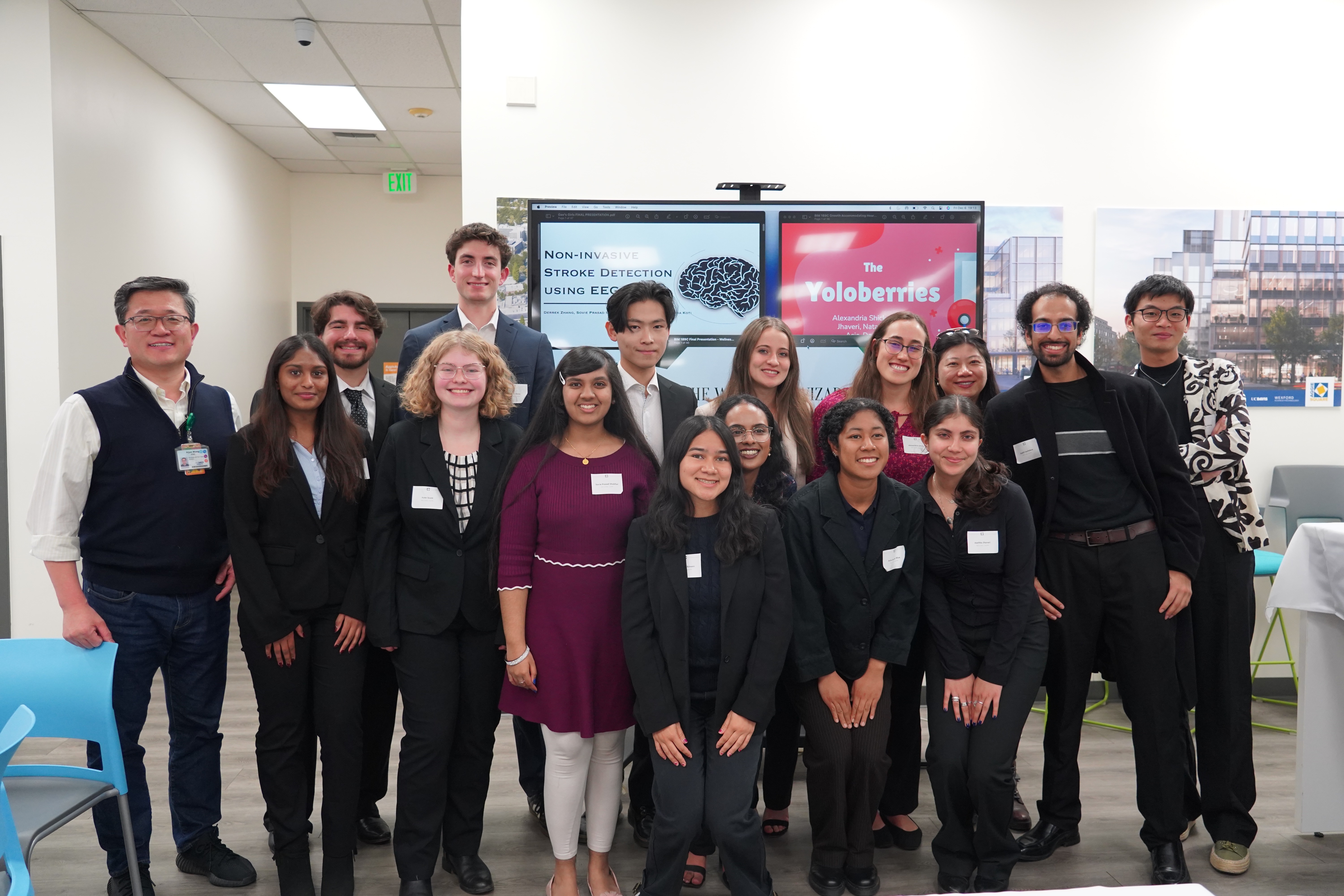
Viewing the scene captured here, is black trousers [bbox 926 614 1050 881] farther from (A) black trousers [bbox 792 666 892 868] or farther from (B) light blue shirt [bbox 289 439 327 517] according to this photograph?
(B) light blue shirt [bbox 289 439 327 517]

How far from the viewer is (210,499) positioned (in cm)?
256

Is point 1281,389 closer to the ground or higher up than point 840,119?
closer to the ground

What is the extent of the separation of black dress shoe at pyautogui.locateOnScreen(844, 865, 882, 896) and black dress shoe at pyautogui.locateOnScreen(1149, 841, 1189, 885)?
84 centimetres

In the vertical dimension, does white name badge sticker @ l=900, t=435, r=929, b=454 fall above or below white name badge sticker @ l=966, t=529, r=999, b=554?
above

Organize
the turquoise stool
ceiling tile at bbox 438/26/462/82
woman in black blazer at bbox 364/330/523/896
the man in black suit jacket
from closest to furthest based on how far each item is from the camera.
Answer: woman in black blazer at bbox 364/330/523/896 < the man in black suit jacket < the turquoise stool < ceiling tile at bbox 438/26/462/82

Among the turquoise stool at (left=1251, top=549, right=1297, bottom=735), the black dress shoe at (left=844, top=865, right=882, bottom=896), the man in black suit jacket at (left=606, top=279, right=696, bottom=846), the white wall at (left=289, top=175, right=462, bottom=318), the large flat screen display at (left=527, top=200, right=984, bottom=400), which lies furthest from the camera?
the white wall at (left=289, top=175, right=462, bottom=318)

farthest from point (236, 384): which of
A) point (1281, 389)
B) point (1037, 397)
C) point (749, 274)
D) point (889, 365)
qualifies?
point (1281, 389)

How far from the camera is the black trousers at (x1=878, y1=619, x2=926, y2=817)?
9.37 ft

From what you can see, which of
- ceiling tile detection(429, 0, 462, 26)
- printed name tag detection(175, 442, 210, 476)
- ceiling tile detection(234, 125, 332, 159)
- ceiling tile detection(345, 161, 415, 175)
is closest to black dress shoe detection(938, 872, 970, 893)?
printed name tag detection(175, 442, 210, 476)

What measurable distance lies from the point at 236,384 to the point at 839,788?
21.6 ft

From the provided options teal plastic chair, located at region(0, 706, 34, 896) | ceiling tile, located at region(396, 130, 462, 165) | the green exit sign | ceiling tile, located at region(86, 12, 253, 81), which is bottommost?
teal plastic chair, located at region(0, 706, 34, 896)

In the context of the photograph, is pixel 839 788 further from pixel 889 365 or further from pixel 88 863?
pixel 88 863

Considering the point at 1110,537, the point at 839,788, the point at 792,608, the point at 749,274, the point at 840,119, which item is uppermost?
the point at 840,119

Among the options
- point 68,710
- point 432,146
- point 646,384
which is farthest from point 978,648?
point 432,146
